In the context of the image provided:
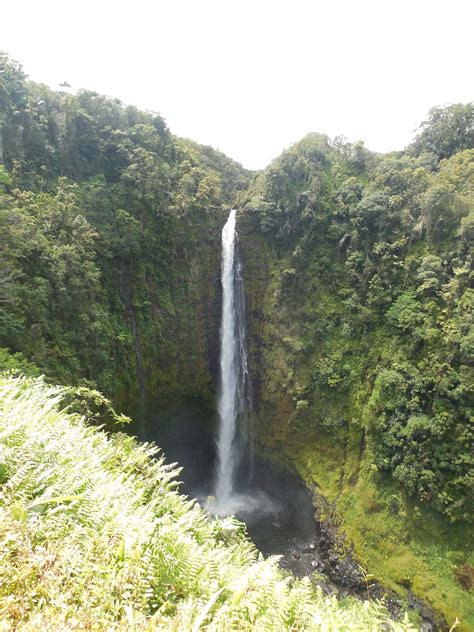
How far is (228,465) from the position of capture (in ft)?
67.6

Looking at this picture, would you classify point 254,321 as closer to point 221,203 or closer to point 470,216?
point 221,203

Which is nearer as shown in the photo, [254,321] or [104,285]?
[104,285]

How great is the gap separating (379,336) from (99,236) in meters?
15.6

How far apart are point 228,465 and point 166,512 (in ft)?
59.2

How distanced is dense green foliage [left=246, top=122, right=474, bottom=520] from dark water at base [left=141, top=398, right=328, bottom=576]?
4061 mm

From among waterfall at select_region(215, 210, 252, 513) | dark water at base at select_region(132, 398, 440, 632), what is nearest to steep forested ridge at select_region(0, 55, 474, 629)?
waterfall at select_region(215, 210, 252, 513)

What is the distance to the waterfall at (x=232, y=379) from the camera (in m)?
20.6

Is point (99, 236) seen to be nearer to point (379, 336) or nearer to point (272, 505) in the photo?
point (379, 336)

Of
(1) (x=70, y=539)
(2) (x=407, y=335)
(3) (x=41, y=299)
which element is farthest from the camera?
(2) (x=407, y=335)

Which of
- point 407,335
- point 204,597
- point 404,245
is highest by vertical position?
point 404,245

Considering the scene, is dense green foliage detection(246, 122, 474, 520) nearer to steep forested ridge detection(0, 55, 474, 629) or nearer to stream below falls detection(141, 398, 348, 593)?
steep forested ridge detection(0, 55, 474, 629)

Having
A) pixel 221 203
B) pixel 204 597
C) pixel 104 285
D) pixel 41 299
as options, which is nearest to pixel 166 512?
pixel 204 597

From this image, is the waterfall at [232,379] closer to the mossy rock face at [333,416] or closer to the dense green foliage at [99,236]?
the mossy rock face at [333,416]

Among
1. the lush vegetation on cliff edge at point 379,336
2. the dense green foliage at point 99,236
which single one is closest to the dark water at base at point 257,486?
the lush vegetation on cliff edge at point 379,336
